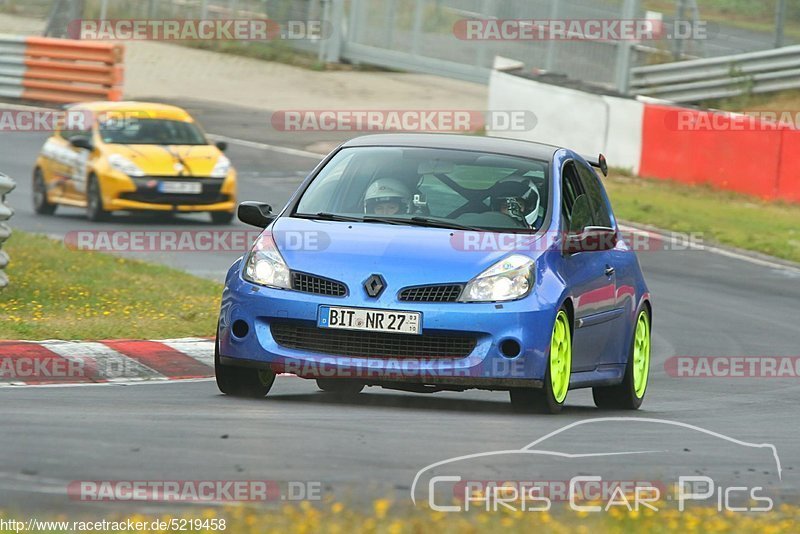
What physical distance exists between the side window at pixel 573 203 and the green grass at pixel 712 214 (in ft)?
35.9

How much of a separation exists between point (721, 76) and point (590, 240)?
20.4 m

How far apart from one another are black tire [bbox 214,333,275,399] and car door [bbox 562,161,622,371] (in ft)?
5.62

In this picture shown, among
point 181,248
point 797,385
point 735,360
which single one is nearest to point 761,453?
point 797,385

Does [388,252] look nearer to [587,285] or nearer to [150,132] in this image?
[587,285]

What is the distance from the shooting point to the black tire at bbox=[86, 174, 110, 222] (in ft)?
74.8

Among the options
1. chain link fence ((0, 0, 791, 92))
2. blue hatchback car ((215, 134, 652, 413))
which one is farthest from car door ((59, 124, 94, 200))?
blue hatchback car ((215, 134, 652, 413))

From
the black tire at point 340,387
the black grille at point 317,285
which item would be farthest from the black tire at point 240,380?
the black tire at point 340,387

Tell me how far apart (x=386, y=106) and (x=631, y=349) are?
24.3 meters

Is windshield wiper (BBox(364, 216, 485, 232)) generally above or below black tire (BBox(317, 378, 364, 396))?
above

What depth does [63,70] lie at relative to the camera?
33.7 m

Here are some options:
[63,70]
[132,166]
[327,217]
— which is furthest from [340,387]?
[63,70]

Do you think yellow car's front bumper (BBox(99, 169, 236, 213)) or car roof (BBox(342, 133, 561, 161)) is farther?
yellow car's front bumper (BBox(99, 169, 236, 213))

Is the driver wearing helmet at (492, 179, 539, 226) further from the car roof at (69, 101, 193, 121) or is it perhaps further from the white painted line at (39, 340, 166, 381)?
the car roof at (69, 101, 193, 121)

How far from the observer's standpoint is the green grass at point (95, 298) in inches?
482
